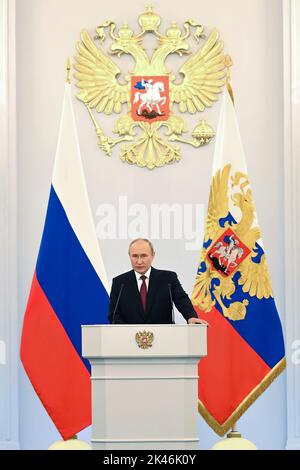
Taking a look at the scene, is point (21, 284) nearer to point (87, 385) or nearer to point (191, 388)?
point (87, 385)

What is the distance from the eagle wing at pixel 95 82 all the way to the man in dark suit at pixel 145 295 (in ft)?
7.26

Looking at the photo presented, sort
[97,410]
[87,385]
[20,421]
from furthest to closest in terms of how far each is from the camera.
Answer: [20,421] → [87,385] → [97,410]

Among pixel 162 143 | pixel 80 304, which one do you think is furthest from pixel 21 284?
pixel 162 143

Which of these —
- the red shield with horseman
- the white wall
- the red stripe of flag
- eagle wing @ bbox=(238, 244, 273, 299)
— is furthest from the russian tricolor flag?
eagle wing @ bbox=(238, 244, 273, 299)

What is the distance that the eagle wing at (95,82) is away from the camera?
8.44 meters

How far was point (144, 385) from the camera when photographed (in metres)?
5.84

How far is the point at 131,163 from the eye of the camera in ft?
27.6

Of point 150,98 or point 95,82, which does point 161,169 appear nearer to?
point 150,98

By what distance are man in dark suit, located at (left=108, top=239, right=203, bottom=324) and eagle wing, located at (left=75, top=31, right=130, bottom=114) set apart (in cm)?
221

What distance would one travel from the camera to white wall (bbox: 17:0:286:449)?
27.1 feet

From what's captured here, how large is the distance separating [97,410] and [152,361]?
0.40 m

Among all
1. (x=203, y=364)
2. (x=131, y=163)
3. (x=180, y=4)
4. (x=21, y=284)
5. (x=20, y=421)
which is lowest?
(x=20, y=421)

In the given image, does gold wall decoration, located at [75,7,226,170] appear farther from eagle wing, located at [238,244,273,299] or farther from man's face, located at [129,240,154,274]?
man's face, located at [129,240,154,274]

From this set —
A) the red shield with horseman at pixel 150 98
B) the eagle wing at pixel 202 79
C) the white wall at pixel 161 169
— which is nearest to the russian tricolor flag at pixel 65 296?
the white wall at pixel 161 169
